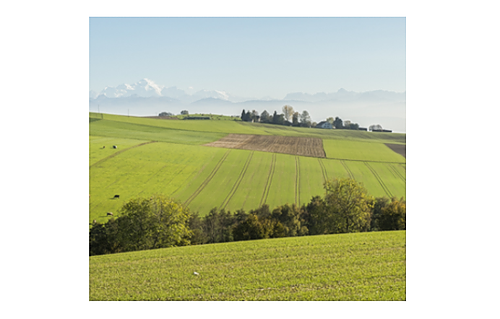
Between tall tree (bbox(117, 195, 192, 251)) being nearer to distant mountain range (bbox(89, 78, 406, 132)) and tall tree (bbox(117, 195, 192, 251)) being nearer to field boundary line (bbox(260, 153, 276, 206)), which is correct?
distant mountain range (bbox(89, 78, 406, 132))

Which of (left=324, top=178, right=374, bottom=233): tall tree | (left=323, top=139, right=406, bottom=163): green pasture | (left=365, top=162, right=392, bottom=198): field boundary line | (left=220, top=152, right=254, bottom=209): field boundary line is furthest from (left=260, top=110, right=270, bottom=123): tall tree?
(left=324, top=178, right=374, bottom=233): tall tree

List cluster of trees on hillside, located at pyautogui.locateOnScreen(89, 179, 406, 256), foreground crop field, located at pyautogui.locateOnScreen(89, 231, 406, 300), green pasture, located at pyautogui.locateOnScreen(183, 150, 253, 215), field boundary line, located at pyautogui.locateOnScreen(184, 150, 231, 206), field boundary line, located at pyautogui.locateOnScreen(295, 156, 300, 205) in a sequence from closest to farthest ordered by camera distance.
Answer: foreground crop field, located at pyautogui.locateOnScreen(89, 231, 406, 300) < cluster of trees on hillside, located at pyautogui.locateOnScreen(89, 179, 406, 256) < green pasture, located at pyautogui.locateOnScreen(183, 150, 253, 215) < field boundary line, located at pyautogui.locateOnScreen(184, 150, 231, 206) < field boundary line, located at pyautogui.locateOnScreen(295, 156, 300, 205)

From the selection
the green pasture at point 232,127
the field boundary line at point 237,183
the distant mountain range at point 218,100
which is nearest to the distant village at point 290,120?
the green pasture at point 232,127

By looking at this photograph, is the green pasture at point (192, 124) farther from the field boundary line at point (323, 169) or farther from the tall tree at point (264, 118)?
the field boundary line at point (323, 169)

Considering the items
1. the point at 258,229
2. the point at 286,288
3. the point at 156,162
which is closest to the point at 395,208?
the point at 258,229

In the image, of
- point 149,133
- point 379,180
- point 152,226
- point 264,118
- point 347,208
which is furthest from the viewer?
point 264,118

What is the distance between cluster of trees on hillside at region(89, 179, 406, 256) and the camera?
57.6 ft

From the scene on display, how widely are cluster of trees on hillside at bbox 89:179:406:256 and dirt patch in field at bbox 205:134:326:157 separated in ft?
63.6

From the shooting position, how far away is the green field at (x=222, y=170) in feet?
97.8

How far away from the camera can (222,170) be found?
36.3 meters

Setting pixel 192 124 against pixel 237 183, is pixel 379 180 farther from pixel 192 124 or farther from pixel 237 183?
pixel 192 124

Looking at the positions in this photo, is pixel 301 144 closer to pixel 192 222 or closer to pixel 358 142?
pixel 358 142

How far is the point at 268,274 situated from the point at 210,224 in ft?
60.0

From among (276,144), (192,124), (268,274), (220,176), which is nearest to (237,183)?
(220,176)
